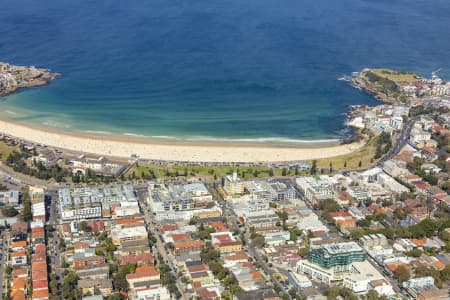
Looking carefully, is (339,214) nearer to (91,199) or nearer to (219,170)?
(219,170)

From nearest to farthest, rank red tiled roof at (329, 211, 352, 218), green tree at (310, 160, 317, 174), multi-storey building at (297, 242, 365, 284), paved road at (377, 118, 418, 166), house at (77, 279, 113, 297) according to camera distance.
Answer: house at (77, 279, 113, 297) < multi-storey building at (297, 242, 365, 284) < red tiled roof at (329, 211, 352, 218) < green tree at (310, 160, 317, 174) < paved road at (377, 118, 418, 166)

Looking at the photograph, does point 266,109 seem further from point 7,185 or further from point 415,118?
point 7,185

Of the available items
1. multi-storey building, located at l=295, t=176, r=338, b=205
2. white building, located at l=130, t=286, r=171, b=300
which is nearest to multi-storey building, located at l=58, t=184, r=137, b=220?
white building, located at l=130, t=286, r=171, b=300

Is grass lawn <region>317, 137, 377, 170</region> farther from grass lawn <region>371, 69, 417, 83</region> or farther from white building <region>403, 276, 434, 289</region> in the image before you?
grass lawn <region>371, 69, 417, 83</region>

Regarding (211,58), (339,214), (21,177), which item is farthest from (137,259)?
(211,58)

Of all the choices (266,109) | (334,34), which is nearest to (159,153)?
(266,109)

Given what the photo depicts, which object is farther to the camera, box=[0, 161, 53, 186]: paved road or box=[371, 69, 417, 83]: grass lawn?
box=[371, 69, 417, 83]: grass lawn

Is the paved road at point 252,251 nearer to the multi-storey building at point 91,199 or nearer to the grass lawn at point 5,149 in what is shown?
the multi-storey building at point 91,199
